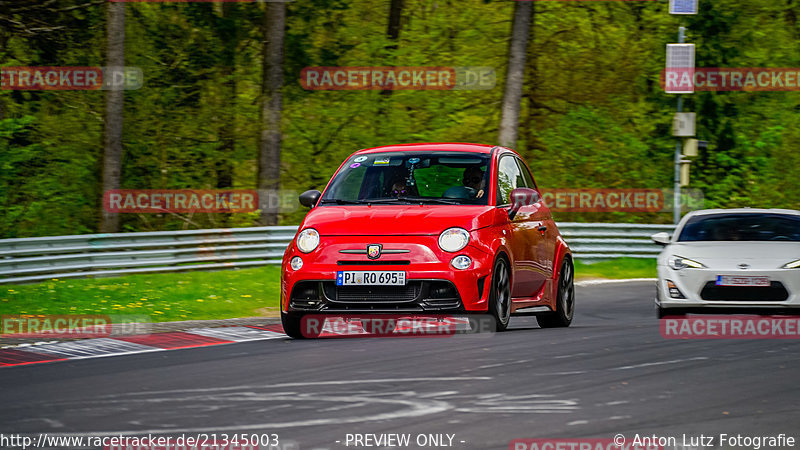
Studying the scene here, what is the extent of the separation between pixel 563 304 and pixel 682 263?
139 cm

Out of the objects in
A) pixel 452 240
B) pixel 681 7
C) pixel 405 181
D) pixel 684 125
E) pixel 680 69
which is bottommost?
pixel 452 240

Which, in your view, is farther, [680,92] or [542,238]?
→ [680,92]

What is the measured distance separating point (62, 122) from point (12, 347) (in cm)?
1761

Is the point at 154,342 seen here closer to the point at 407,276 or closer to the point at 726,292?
the point at 407,276

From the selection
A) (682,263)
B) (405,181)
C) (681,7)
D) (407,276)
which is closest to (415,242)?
(407,276)

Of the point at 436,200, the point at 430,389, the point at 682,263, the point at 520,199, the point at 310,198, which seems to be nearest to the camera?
the point at 430,389

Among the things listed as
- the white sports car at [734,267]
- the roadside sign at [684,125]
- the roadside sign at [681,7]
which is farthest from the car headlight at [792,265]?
the roadside sign at [681,7]

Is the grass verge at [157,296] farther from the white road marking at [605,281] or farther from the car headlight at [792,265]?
the car headlight at [792,265]

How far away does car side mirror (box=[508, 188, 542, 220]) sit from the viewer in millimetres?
12312

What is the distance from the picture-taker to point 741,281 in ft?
43.8

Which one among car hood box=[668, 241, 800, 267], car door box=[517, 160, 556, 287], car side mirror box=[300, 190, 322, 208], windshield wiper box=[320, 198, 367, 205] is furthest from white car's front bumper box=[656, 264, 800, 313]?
car side mirror box=[300, 190, 322, 208]

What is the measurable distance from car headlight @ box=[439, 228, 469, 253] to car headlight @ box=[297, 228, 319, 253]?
1165 mm

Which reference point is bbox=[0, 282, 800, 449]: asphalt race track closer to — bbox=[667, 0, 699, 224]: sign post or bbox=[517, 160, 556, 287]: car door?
bbox=[517, 160, 556, 287]: car door

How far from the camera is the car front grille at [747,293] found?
13.3 m
